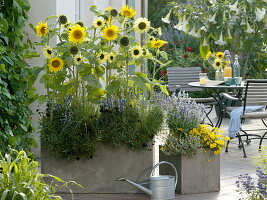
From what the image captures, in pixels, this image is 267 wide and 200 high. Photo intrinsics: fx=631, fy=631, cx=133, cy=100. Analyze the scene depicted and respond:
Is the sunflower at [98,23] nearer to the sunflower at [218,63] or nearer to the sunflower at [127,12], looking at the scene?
the sunflower at [127,12]

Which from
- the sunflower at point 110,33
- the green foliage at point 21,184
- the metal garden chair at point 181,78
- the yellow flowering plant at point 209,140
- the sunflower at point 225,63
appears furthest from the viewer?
the metal garden chair at point 181,78

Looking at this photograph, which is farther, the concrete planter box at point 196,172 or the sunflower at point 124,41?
the concrete planter box at point 196,172

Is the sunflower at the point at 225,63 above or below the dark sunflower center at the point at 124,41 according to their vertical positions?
below

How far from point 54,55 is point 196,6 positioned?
1.29 metres

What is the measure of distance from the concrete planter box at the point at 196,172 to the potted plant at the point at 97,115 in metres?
0.22

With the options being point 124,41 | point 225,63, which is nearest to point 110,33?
point 124,41

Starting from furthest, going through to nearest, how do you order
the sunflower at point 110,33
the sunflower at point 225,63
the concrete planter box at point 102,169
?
the sunflower at point 225,63 → the concrete planter box at point 102,169 → the sunflower at point 110,33

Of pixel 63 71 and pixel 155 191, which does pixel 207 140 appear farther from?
pixel 63 71

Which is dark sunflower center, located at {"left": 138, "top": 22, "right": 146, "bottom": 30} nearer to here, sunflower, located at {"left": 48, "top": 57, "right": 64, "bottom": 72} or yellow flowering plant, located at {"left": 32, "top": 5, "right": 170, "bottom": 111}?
yellow flowering plant, located at {"left": 32, "top": 5, "right": 170, "bottom": 111}

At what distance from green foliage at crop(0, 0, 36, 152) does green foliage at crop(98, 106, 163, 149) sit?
682 mm

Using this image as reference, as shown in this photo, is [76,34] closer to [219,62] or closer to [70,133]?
[70,133]

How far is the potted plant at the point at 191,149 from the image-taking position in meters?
5.20

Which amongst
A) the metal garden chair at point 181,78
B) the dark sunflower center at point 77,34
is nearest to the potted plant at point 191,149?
the dark sunflower center at point 77,34

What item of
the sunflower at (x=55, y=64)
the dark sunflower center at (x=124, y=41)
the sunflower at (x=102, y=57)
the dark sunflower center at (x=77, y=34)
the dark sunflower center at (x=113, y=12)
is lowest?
the sunflower at (x=55, y=64)
